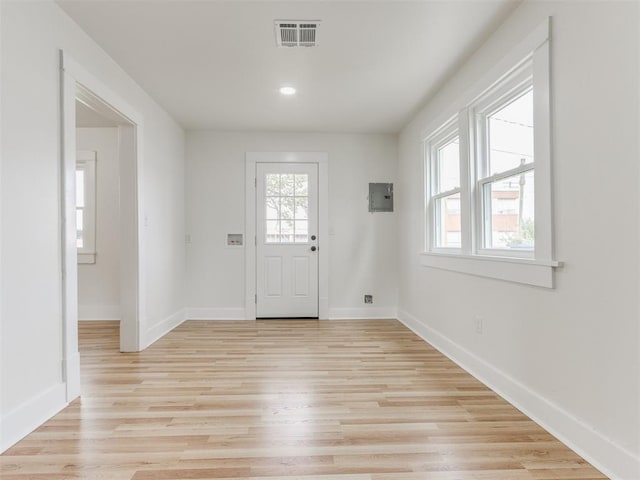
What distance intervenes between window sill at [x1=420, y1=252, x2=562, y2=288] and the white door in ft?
6.45

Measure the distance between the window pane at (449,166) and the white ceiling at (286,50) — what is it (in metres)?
0.54

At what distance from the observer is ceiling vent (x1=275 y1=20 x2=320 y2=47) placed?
2.44 m

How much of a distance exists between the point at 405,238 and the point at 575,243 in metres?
2.87

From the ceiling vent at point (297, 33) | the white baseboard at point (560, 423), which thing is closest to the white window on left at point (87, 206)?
the ceiling vent at point (297, 33)

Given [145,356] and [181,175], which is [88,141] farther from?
[145,356]

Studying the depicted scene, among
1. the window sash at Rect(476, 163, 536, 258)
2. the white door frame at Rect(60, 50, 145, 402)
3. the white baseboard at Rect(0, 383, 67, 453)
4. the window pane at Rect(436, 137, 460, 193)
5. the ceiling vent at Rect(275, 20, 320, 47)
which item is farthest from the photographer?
the window pane at Rect(436, 137, 460, 193)

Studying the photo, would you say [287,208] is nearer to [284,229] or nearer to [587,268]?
[284,229]

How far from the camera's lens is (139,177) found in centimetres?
348

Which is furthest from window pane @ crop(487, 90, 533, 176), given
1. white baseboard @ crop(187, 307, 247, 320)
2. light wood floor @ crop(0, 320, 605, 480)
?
white baseboard @ crop(187, 307, 247, 320)

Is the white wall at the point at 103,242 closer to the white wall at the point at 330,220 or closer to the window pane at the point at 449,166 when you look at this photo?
the white wall at the point at 330,220

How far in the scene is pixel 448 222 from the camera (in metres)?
3.67

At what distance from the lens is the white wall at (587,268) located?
1511 mm

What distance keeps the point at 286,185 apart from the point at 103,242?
2.41 metres

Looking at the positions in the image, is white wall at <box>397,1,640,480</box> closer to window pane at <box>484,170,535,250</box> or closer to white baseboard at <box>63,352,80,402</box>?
window pane at <box>484,170,535,250</box>
